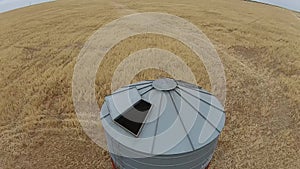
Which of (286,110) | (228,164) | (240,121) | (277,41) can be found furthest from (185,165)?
(277,41)

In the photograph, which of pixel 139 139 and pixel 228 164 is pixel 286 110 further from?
pixel 139 139

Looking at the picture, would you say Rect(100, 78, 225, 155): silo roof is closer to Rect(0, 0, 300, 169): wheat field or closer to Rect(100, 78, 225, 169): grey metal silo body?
Rect(100, 78, 225, 169): grey metal silo body

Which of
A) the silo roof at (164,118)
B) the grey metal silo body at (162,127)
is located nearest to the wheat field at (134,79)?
the grey metal silo body at (162,127)

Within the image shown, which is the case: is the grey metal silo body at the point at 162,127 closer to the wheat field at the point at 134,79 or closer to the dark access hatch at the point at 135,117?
the dark access hatch at the point at 135,117

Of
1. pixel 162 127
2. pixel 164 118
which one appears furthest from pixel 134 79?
pixel 162 127

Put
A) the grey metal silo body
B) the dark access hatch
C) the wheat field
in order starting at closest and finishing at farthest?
1. the grey metal silo body
2. the dark access hatch
3. the wheat field

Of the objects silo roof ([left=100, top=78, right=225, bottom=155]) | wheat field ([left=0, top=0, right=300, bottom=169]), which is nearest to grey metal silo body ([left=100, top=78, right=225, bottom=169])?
silo roof ([left=100, top=78, right=225, bottom=155])

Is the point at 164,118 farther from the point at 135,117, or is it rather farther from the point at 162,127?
the point at 135,117
